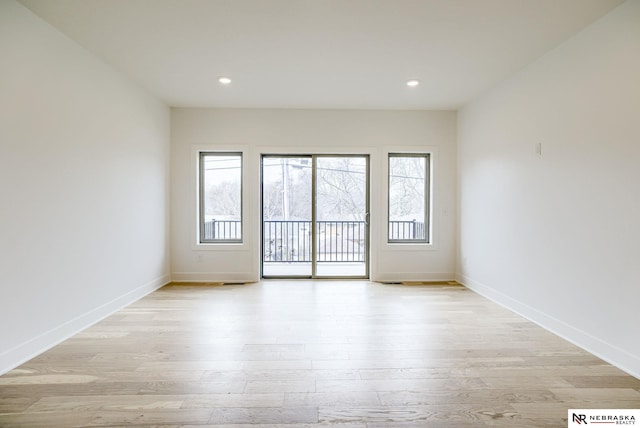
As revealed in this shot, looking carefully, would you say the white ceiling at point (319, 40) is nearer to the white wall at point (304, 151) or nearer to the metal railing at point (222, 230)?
the white wall at point (304, 151)

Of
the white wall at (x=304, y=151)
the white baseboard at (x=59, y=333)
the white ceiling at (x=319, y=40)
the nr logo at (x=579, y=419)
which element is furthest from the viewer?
the white wall at (x=304, y=151)

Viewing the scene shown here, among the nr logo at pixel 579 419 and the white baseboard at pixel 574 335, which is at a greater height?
the white baseboard at pixel 574 335

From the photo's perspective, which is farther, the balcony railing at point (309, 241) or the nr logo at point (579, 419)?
the balcony railing at point (309, 241)

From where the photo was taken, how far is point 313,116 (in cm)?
498

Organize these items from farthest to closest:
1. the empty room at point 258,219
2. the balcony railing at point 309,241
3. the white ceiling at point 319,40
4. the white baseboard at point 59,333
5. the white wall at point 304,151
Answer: the balcony railing at point 309,241 < the white wall at point 304,151 < the white ceiling at point 319,40 < the white baseboard at point 59,333 < the empty room at point 258,219

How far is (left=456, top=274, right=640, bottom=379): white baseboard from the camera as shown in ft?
7.55

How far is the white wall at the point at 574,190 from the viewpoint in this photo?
2.35 metres

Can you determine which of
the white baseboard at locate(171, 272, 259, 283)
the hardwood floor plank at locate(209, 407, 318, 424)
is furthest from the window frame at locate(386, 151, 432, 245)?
the hardwood floor plank at locate(209, 407, 318, 424)

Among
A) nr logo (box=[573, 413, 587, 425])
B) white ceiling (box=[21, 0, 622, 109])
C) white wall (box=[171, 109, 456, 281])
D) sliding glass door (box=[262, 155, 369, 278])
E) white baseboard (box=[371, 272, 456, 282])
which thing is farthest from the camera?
sliding glass door (box=[262, 155, 369, 278])

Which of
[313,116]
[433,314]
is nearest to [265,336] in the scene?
[433,314]

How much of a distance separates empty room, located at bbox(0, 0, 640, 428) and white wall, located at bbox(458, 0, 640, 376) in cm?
2

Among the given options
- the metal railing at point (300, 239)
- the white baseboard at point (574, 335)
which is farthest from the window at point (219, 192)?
the white baseboard at point (574, 335)

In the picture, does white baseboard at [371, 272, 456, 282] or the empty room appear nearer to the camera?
the empty room

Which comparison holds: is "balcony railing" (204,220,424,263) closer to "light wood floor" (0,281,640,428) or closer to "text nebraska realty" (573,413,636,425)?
"light wood floor" (0,281,640,428)
